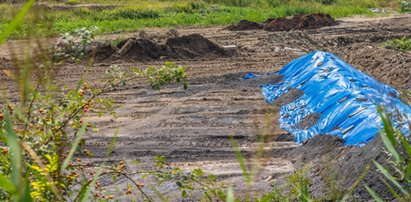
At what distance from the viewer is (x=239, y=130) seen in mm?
11461

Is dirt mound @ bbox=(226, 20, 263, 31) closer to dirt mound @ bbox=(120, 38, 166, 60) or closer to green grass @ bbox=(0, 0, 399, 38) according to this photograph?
green grass @ bbox=(0, 0, 399, 38)

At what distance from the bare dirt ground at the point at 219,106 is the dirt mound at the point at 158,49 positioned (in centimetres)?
43

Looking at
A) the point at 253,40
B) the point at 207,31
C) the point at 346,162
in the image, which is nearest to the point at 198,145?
the point at 346,162

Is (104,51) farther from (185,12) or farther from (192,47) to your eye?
(185,12)

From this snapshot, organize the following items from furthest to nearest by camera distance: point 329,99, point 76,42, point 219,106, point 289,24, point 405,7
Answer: point 405,7
point 289,24
point 219,106
point 329,99
point 76,42

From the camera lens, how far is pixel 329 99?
11211mm

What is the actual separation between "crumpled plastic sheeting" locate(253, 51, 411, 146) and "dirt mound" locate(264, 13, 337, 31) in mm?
8698

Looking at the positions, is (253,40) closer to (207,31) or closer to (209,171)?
(207,31)

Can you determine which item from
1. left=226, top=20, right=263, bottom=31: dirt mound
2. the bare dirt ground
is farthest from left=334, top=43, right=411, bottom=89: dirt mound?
left=226, top=20, right=263, bottom=31: dirt mound

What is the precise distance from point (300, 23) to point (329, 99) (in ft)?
43.4

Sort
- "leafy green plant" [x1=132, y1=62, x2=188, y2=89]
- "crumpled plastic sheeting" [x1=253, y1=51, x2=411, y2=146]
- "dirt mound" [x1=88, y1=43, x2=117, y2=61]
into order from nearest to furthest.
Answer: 1. "leafy green plant" [x1=132, y1=62, x2=188, y2=89]
2. "crumpled plastic sheeting" [x1=253, y1=51, x2=411, y2=146]
3. "dirt mound" [x1=88, y1=43, x2=117, y2=61]

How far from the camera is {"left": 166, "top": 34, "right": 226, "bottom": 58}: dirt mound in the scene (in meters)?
18.3

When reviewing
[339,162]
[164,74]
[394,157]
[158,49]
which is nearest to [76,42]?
[164,74]

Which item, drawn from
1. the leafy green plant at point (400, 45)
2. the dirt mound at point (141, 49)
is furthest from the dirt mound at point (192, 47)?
the leafy green plant at point (400, 45)
